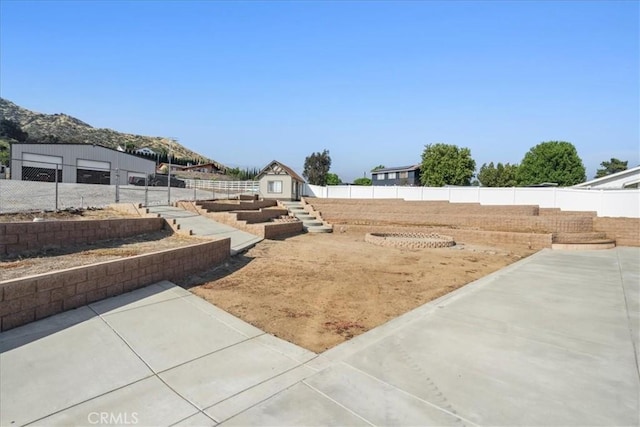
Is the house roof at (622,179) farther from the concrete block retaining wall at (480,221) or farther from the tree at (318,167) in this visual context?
the tree at (318,167)

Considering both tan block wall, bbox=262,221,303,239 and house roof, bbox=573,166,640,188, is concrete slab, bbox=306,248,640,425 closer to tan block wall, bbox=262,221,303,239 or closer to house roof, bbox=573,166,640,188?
tan block wall, bbox=262,221,303,239

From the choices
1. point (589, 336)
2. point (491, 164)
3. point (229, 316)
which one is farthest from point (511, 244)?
point (491, 164)

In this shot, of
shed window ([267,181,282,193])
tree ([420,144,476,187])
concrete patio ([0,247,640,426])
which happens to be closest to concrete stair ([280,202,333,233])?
shed window ([267,181,282,193])

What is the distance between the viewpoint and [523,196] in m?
19.7

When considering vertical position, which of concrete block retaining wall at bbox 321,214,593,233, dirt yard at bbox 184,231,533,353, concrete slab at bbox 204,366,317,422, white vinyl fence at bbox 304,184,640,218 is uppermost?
white vinyl fence at bbox 304,184,640,218

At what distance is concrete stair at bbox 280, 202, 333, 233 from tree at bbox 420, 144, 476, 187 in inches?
1093

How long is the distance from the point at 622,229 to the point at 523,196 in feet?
18.7

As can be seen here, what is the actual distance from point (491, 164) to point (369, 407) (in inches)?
2278

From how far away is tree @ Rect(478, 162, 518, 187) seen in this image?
1938 inches

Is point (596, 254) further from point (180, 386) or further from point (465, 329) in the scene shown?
point (180, 386)

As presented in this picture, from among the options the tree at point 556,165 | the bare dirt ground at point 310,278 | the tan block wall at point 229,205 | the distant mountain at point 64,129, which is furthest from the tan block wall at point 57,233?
the distant mountain at point 64,129

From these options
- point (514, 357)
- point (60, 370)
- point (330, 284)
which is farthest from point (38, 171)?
point (514, 357)

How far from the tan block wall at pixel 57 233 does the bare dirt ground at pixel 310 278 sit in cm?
29

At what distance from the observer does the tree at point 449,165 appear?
4303cm
